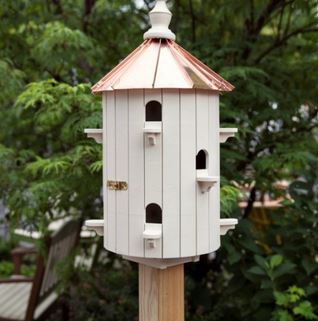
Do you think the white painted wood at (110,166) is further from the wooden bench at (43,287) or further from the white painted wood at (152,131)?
the wooden bench at (43,287)

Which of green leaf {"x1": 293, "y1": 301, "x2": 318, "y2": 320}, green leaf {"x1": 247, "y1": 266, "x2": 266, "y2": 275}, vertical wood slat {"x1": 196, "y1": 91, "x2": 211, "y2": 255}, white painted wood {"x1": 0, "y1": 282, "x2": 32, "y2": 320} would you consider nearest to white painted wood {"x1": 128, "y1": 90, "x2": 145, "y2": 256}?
vertical wood slat {"x1": 196, "y1": 91, "x2": 211, "y2": 255}

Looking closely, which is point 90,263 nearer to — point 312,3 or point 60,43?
point 60,43

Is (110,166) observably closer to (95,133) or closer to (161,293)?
(95,133)

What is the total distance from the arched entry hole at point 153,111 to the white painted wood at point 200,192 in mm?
173

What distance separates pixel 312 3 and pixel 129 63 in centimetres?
179

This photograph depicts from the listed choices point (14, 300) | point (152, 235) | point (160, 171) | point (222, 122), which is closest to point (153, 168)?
point (160, 171)

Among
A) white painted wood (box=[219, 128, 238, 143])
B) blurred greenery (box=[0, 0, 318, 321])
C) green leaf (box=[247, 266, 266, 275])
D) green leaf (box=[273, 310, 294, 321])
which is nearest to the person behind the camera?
white painted wood (box=[219, 128, 238, 143])

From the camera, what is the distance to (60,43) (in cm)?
314

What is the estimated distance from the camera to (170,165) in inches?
72.4

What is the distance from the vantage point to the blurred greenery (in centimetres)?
282

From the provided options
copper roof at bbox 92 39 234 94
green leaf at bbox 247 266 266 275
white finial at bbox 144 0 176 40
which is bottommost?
green leaf at bbox 247 266 266 275

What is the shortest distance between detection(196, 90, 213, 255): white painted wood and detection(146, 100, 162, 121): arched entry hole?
0.57ft

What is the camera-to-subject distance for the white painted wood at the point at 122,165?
1.87 meters

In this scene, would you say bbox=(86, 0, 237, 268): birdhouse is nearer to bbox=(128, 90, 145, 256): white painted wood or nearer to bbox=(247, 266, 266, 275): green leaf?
bbox=(128, 90, 145, 256): white painted wood
